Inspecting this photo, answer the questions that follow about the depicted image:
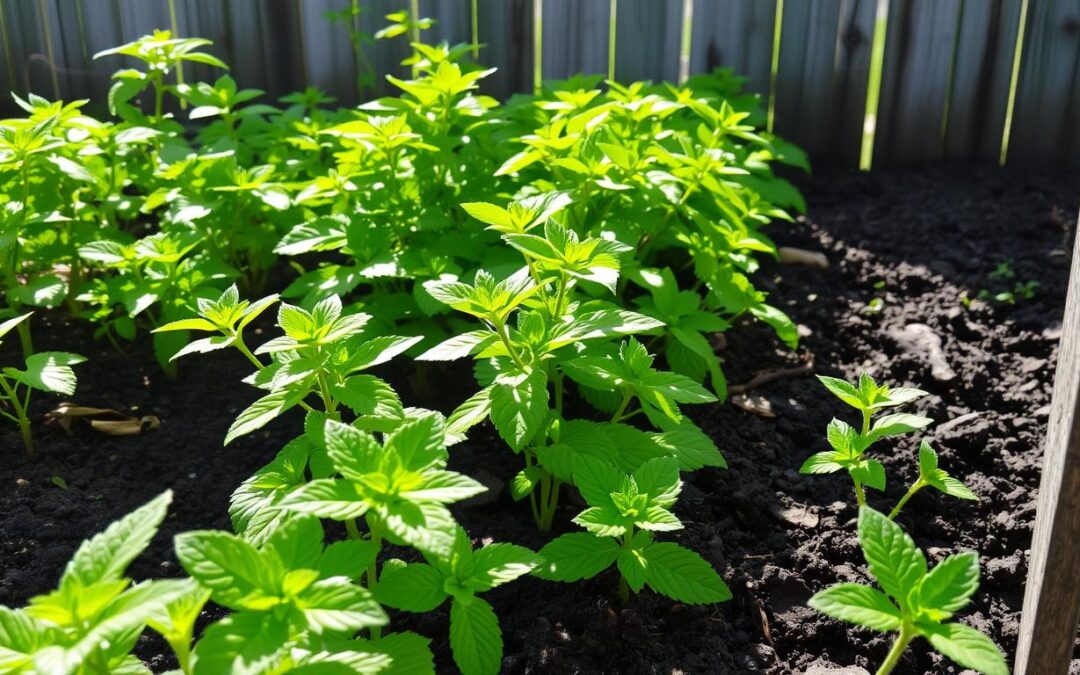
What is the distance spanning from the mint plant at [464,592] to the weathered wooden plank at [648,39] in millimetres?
3320

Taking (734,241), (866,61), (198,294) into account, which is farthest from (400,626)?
(866,61)

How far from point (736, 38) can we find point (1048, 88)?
4.53 feet

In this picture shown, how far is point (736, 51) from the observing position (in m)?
4.58

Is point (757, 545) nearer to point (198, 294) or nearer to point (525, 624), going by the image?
point (525, 624)

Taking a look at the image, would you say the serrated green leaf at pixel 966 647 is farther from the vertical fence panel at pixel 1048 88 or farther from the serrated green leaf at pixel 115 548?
the vertical fence panel at pixel 1048 88

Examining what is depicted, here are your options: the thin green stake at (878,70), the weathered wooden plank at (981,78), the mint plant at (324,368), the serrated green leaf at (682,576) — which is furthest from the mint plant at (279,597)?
the weathered wooden plank at (981,78)

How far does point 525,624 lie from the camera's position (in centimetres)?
200

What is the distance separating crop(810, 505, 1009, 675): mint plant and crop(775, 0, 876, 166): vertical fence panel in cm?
339

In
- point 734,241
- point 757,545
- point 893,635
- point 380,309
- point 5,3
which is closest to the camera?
point 893,635

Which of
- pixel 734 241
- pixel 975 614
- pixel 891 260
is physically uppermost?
pixel 734 241

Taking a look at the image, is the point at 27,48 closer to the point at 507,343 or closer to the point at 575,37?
the point at 575,37

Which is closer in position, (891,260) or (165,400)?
(165,400)

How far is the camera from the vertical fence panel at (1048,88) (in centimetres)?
438

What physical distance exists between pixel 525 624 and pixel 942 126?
353 cm
